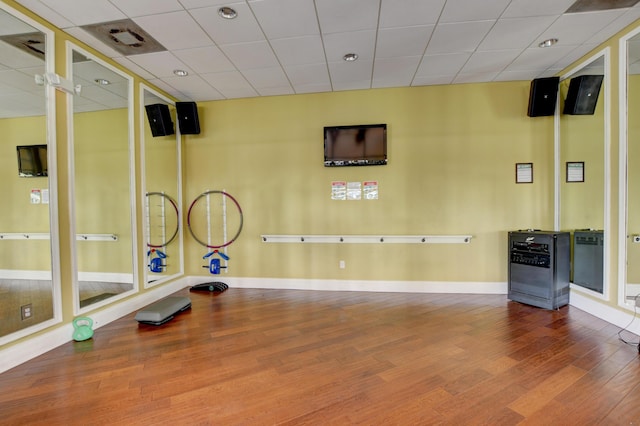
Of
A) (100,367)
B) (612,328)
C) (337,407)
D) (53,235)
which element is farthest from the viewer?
(612,328)

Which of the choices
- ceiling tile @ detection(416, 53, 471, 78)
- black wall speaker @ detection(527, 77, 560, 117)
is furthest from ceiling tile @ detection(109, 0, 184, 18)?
black wall speaker @ detection(527, 77, 560, 117)

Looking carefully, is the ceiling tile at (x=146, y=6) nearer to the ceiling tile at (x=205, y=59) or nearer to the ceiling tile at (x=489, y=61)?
the ceiling tile at (x=205, y=59)

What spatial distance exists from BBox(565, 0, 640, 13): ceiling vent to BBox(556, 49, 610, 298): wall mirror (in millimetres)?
724

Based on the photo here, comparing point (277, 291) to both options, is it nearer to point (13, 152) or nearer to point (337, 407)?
point (337, 407)

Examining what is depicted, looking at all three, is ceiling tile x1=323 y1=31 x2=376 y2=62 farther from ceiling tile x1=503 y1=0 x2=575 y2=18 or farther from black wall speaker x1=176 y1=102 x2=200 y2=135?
black wall speaker x1=176 y1=102 x2=200 y2=135

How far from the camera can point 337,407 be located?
1.78 metres

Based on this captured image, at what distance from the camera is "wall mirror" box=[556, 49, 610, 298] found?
3184mm

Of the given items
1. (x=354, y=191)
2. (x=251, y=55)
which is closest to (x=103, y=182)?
(x=251, y=55)

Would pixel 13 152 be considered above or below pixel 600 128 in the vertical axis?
below

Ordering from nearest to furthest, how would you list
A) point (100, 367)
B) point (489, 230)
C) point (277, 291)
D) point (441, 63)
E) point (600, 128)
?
point (100, 367) → point (600, 128) → point (441, 63) → point (489, 230) → point (277, 291)

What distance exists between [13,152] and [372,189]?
4.23 m

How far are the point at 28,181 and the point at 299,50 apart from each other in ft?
10.5

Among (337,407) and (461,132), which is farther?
(461,132)

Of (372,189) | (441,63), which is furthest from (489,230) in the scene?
(441,63)
